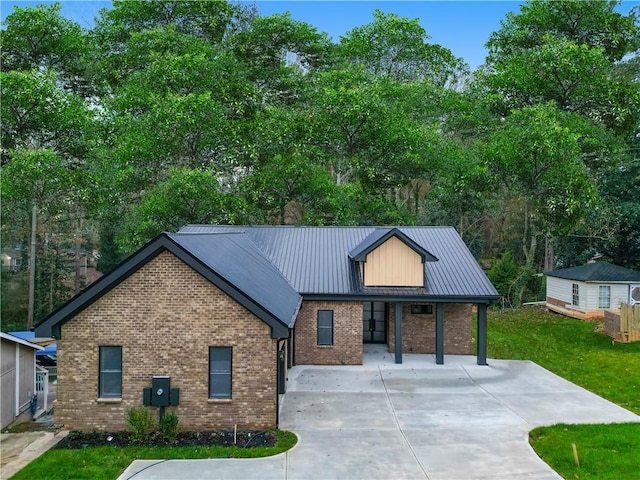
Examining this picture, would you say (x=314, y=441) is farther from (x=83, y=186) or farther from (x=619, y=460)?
(x=83, y=186)

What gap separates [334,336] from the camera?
66.6 ft

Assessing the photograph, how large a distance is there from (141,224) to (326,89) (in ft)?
47.6

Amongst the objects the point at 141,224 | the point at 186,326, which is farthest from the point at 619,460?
the point at 141,224

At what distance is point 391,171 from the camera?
38.5 m

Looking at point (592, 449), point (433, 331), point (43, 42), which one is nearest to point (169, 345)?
point (592, 449)

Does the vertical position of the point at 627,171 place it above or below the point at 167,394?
above

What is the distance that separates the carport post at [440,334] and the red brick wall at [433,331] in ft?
4.11

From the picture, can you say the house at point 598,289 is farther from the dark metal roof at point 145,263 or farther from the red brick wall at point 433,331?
the dark metal roof at point 145,263

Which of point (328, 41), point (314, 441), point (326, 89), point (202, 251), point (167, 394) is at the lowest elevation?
point (314, 441)

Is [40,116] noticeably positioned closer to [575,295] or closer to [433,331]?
[433,331]

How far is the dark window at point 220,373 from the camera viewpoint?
1316cm

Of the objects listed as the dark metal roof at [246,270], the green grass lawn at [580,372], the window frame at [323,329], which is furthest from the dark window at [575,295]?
the dark metal roof at [246,270]

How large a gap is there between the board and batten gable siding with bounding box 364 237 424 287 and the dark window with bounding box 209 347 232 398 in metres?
8.50

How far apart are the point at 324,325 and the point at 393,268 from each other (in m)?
3.56
